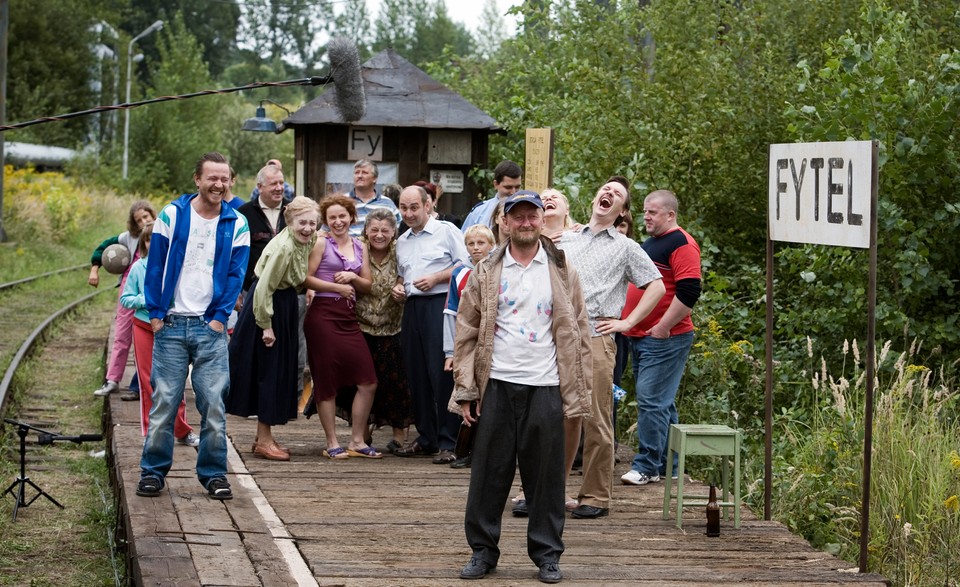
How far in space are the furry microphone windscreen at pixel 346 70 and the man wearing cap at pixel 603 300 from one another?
224cm

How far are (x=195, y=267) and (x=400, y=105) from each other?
7197 mm

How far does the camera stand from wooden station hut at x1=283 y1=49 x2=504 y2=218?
1436cm

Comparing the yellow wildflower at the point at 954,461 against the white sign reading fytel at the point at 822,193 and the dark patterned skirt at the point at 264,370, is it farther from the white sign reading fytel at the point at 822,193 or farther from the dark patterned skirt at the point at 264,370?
the dark patterned skirt at the point at 264,370

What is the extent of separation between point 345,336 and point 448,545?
2.77m

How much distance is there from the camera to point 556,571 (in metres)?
6.36

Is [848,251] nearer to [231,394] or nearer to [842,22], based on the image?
[842,22]

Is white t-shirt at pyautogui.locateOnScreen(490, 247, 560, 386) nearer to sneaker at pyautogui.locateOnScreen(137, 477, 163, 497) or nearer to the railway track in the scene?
sneaker at pyautogui.locateOnScreen(137, 477, 163, 497)

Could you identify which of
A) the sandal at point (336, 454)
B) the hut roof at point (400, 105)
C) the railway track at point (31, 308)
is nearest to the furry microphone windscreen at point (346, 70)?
the sandal at point (336, 454)

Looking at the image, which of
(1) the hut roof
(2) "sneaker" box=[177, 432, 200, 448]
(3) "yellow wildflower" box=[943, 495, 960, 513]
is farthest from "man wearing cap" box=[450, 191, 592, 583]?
(1) the hut roof

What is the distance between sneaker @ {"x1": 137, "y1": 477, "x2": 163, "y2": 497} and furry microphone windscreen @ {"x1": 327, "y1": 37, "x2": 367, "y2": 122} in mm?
2921

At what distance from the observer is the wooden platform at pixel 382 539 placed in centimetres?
634

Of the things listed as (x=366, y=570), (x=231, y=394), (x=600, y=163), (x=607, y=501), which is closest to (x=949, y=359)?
(x=600, y=163)

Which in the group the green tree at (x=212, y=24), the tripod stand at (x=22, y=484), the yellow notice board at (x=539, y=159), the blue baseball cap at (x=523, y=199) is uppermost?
the green tree at (x=212, y=24)

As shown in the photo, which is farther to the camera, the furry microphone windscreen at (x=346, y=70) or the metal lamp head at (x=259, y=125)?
the metal lamp head at (x=259, y=125)
